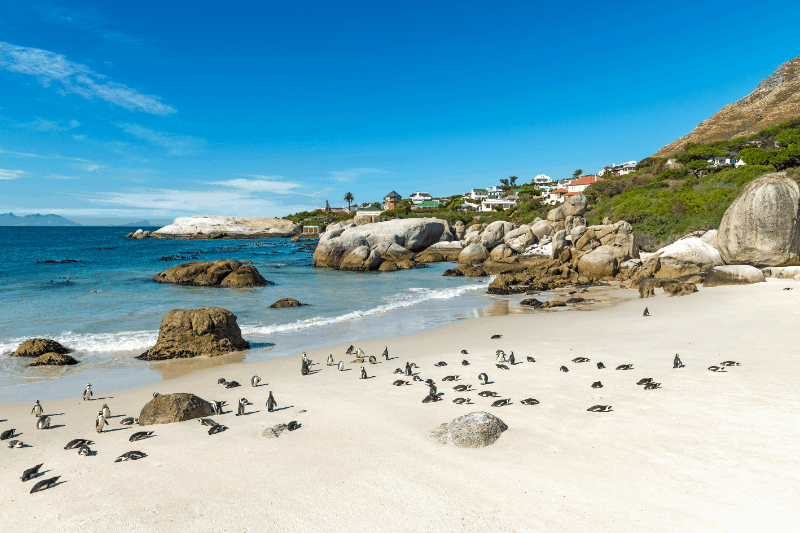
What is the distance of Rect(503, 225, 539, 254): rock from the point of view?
4434cm

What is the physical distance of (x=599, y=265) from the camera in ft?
98.6

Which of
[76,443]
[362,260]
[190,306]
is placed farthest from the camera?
[362,260]

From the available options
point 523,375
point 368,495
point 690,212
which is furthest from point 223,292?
point 690,212

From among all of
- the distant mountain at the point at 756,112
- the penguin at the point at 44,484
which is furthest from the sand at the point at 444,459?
the distant mountain at the point at 756,112

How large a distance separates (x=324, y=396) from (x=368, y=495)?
4411 mm

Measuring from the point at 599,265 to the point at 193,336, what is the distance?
85.1 feet

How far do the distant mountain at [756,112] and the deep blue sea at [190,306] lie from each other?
265 feet

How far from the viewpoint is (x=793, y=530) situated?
504cm

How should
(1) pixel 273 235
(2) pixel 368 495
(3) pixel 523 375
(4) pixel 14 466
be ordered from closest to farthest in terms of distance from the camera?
1. (2) pixel 368 495
2. (4) pixel 14 466
3. (3) pixel 523 375
4. (1) pixel 273 235

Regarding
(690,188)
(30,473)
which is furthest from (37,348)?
(690,188)

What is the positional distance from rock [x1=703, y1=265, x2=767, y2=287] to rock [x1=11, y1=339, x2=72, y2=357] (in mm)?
29659

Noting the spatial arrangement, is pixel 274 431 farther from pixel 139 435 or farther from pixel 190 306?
pixel 190 306

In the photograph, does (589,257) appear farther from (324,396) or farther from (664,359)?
(324,396)

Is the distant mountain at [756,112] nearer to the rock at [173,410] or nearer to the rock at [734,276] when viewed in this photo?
the rock at [734,276]
